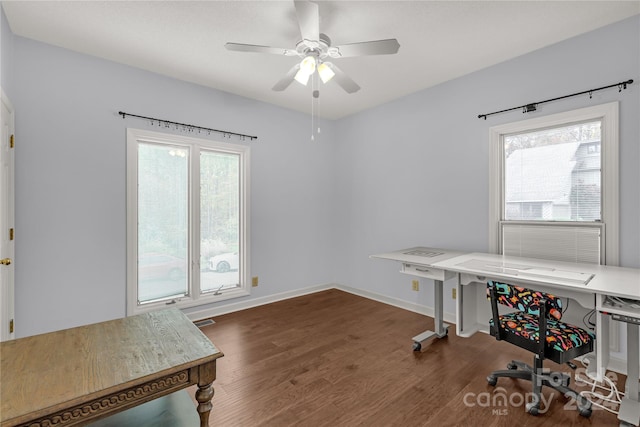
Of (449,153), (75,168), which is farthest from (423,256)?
(75,168)

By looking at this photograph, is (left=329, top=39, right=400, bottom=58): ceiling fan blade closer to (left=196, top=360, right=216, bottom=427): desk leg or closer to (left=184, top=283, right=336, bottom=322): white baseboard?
(left=196, top=360, right=216, bottom=427): desk leg

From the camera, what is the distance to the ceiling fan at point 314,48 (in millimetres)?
1822

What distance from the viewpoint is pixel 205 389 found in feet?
4.51

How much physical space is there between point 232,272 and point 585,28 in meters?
4.13

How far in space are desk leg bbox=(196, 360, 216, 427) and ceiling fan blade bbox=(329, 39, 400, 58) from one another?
2.05 m

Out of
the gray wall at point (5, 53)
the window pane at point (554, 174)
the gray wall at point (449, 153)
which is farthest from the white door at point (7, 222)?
the window pane at point (554, 174)

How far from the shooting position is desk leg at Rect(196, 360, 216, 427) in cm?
135

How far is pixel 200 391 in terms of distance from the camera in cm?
137

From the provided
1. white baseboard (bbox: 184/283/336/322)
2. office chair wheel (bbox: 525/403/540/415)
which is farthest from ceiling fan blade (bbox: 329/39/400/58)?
white baseboard (bbox: 184/283/336/322)

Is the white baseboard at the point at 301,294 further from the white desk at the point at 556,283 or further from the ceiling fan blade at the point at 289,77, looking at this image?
the ceiling fan blade at the point at 289,77

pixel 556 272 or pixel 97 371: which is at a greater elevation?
pixel 556 272

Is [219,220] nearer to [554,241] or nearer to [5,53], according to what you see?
[5,53]

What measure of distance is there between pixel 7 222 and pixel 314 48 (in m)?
2.64

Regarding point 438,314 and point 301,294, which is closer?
point 438,314
